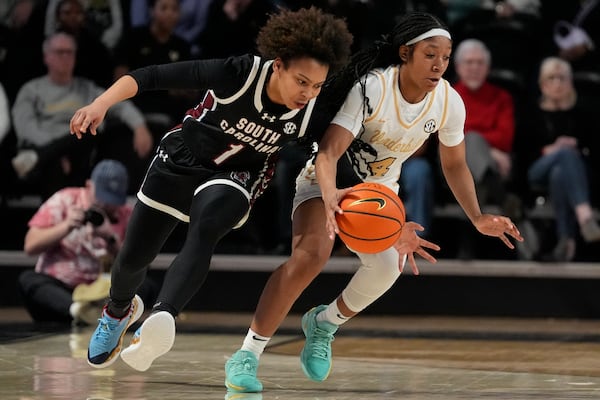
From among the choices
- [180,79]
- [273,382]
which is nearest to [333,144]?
[180,79]

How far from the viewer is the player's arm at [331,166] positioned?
443 centimetres

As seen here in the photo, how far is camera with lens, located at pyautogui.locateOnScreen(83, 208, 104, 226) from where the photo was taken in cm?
733

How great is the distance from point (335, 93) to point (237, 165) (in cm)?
49

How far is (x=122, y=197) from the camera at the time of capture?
24.5ft

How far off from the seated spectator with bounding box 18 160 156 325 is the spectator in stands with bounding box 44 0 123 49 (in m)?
1.81

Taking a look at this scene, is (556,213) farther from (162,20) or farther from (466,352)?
(162,20)

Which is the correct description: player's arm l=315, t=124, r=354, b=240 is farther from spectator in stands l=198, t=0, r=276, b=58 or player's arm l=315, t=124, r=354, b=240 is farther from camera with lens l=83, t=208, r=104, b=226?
spectator in stands l=198, t=0, r=276, b=58

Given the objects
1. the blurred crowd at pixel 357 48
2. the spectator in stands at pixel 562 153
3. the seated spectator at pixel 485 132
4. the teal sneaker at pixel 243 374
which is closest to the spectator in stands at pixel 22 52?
the blurred crowd at pixel 357 48

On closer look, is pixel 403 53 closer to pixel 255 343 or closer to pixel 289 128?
pixel 289 128

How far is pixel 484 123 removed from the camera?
816 cm

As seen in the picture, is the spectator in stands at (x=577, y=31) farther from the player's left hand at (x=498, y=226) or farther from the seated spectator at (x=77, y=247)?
the player's left hand at (x=498, y=226)

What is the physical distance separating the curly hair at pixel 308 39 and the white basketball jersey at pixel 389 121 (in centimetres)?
32

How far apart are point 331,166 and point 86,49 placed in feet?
14.8

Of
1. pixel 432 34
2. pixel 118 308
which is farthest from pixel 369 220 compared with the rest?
pixel 118 308
